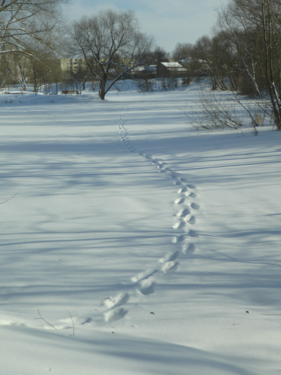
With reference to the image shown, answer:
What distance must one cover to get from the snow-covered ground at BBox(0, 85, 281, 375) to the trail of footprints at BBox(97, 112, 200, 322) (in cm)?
1

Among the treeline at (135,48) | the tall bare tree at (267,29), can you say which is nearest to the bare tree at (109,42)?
the treeline at (135,48)

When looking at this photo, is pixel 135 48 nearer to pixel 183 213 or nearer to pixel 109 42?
pixel 109 42

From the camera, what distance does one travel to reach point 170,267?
2701 mm

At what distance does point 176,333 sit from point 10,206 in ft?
9.70

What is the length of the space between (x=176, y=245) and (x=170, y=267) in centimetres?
41

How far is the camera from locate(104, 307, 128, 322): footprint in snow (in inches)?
80.7

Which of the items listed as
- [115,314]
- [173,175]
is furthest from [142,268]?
[173,175]

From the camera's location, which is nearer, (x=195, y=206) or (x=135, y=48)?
(x=195, y=206)

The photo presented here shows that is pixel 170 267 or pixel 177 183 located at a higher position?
pixel 177 183

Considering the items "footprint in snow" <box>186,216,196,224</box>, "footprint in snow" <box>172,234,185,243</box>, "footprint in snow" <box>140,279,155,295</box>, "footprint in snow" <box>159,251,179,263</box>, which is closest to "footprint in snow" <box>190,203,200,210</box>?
"footprint in snow" <box>186,216,196,224</box>

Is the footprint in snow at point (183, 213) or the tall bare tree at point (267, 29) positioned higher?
the tall bare tree at point (267, 29)

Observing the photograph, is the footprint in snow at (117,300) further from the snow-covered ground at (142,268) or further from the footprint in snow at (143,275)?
the footprint in snow at (143,275)

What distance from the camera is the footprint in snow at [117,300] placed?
87.3 inches

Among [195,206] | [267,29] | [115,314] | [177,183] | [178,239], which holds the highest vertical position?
[267,29]
